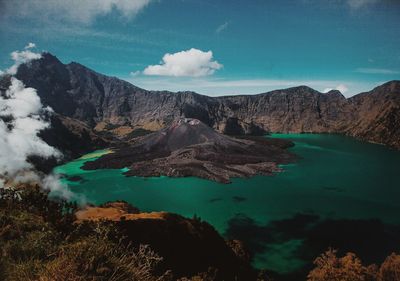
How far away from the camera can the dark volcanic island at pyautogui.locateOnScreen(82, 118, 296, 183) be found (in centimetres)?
13412

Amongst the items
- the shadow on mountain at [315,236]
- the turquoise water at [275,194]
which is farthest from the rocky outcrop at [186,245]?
the turquoise water at [275,194]

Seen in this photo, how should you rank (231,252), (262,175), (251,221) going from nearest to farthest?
(231,252) → (251,221) → (262,175)

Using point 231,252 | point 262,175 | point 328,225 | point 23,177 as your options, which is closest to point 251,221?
point 328,225

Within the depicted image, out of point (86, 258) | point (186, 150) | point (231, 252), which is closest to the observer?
point (86, 258)

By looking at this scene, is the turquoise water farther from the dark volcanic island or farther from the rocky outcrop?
the rocky outcrop

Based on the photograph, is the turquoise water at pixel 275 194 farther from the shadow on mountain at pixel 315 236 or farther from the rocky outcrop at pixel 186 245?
the rocky outcrop at pixel 186 245

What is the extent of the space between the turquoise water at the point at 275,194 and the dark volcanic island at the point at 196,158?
24.4 ft

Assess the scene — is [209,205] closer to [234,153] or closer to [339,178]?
[339,178]

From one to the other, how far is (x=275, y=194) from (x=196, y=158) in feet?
213

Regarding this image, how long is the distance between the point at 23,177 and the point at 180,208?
58937 mm

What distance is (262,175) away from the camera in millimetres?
129375

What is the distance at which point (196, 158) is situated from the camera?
518 ft

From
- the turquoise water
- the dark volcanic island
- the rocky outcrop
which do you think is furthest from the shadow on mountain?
the dark volcanic island

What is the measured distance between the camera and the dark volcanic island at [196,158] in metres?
134
